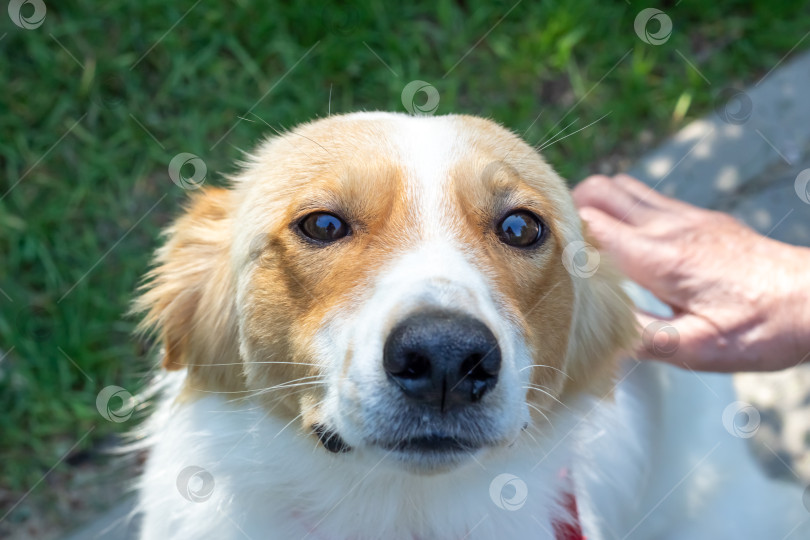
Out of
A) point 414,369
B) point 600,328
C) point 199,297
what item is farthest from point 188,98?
point 414,369

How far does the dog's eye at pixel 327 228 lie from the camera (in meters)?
2.48

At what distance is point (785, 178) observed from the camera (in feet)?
17.0

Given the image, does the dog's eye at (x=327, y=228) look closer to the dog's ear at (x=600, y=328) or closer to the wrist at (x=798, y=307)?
the dog's ear at (x=600, y=328)

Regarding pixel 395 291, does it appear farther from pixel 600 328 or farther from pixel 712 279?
pixel 712 279

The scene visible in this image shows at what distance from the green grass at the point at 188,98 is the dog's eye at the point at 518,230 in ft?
6.72

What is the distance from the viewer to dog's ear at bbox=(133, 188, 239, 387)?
9.40 feet

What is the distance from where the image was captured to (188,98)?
15.5ft

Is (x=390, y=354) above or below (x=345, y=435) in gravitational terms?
above

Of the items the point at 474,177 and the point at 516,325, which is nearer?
the point at 516,325

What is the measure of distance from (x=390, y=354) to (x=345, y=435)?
14.4 inches

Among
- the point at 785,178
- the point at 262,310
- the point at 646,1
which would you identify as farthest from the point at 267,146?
the point at 785,178

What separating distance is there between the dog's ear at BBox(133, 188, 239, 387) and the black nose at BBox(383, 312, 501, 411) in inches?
40.0

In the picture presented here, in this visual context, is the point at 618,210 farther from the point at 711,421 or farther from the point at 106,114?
the point at 106,114

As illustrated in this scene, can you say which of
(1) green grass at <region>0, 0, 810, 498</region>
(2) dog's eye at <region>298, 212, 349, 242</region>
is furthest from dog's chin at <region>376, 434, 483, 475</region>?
(1) green grass at <region>0, 0, 810, 498</region>
